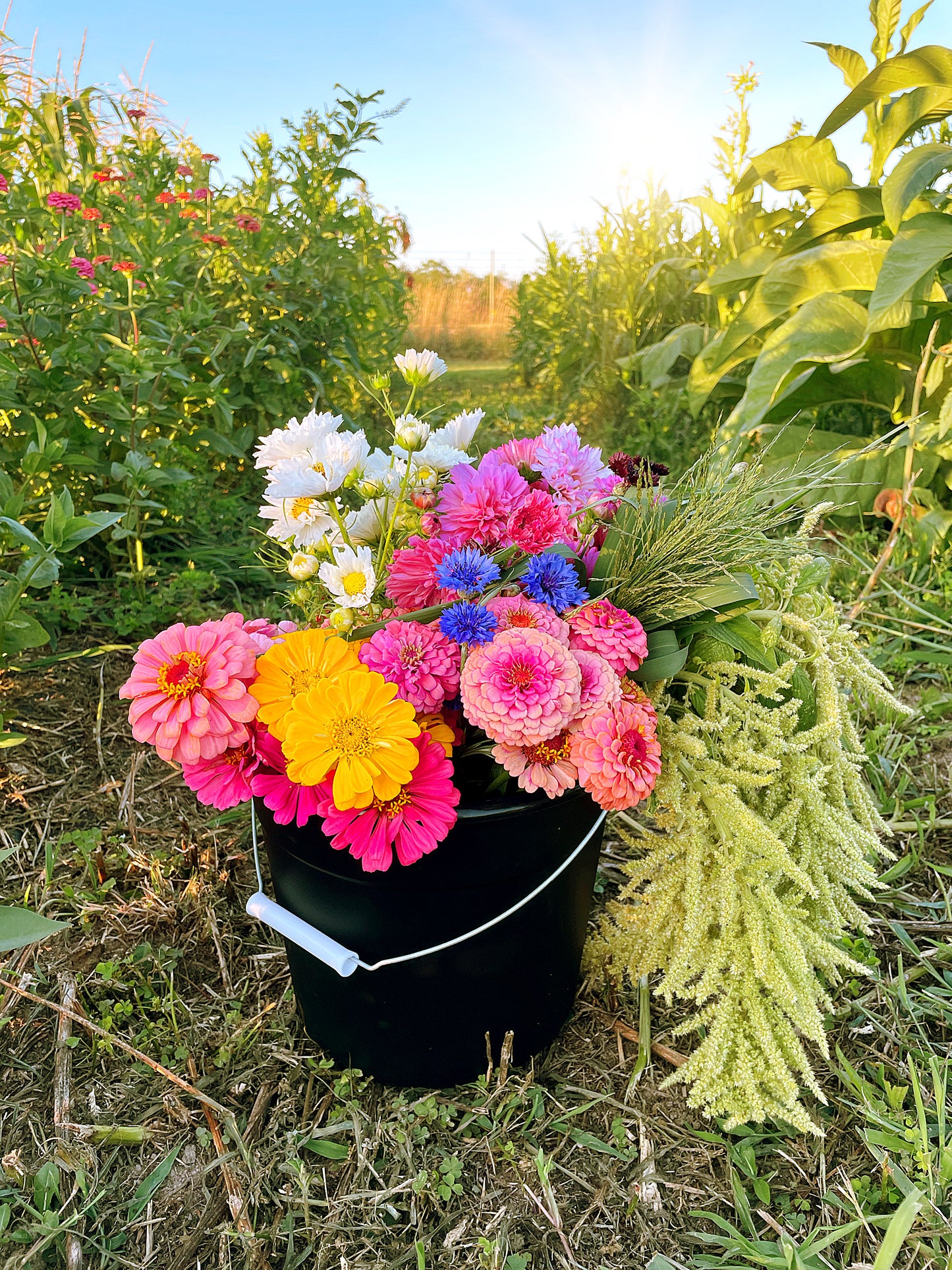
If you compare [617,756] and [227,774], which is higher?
[617,756]

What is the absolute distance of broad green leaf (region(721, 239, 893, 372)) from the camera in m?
2.48

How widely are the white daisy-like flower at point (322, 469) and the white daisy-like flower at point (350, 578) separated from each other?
8 cm

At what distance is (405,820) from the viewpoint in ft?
2.98

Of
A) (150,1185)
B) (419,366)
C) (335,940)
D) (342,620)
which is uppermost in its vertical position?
(419,366)

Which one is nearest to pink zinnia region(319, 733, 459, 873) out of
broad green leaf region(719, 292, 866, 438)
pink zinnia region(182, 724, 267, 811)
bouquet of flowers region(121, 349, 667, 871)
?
bouquet of flowers region(121, 349, 667, 871)

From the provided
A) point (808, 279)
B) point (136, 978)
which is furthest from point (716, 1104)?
point (808, 279)

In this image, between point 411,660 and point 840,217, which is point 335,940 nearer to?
point 411,660

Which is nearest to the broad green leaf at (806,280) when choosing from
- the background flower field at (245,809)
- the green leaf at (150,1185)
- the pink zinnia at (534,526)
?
the background flower field at (245,809)

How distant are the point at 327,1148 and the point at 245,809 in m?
0.70

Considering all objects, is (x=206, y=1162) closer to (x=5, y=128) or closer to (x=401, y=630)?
(x=401, y=630)

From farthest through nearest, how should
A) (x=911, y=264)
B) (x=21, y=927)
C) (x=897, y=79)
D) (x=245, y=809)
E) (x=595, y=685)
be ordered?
(x=897, y=79), (x=911, y=264), (x=245, y=809), (x=595, y=685), (x=21, y=927)

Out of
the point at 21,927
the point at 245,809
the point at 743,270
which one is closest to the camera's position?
the point at 21,927

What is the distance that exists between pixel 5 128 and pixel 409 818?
177 centimetres

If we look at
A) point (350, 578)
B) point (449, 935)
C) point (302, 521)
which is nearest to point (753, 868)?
point (449, 935)
